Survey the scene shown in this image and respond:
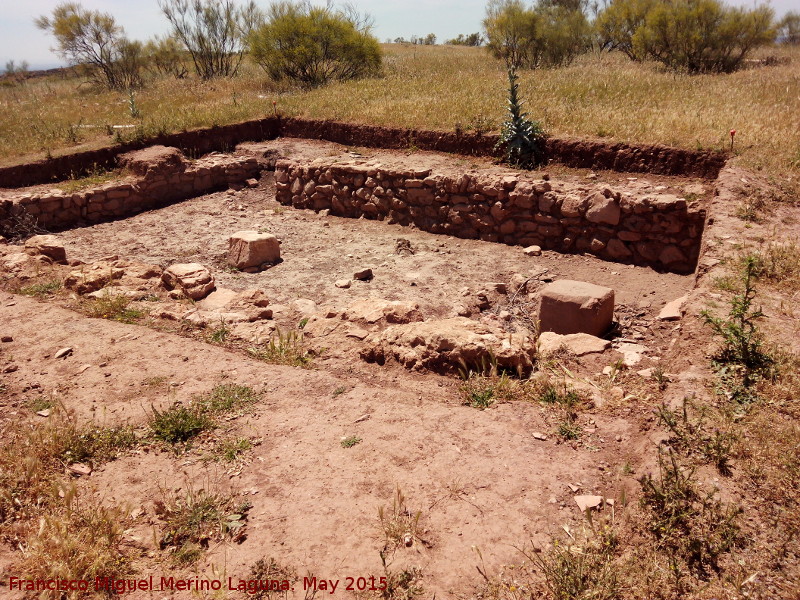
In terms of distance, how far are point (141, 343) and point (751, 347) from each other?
476 cm

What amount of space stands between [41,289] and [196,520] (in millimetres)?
4731

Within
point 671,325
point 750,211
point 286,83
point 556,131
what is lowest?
point 671,325

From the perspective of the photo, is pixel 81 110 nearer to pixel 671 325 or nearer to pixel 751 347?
pixel 671 325

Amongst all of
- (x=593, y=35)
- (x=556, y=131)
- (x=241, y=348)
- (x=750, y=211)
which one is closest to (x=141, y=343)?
(x=241, y=348)

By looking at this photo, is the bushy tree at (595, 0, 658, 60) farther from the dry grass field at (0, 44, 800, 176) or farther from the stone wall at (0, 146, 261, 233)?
the stone wall at (0, 146, 261, 233)

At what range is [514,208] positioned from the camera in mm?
8086

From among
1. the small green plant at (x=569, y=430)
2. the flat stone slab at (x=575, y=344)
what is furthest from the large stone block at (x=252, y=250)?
the small green plant at (x=569, y=430)

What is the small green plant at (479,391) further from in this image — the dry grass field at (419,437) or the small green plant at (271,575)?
the small green plant at (271,575)

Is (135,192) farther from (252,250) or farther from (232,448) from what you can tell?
(232,448)

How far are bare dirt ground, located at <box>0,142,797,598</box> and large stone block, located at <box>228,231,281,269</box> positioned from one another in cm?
187

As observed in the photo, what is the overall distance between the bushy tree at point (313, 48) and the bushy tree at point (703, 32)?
347 inches

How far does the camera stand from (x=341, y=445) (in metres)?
3.49

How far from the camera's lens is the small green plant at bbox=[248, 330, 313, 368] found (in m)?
4.69

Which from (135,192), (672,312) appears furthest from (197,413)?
(135,192)
